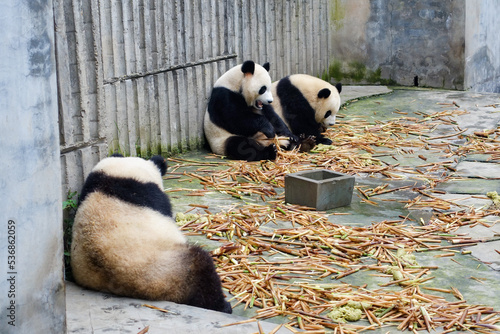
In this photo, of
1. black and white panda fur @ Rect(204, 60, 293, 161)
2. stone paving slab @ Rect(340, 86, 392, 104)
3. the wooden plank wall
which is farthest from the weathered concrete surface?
stone paving slab @ Rect(340, 86, 392, 104)

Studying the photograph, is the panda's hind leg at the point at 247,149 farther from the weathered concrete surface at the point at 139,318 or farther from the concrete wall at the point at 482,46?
the concrete wall at the point at 482,46

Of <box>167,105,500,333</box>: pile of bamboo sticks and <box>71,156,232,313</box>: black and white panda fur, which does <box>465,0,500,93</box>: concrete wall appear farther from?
<box>71,156,232,313</box>: black and white panda fur

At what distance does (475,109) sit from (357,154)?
3120 mm

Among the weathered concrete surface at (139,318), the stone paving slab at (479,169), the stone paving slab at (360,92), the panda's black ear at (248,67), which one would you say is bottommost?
the stone paving slab at (479,169)

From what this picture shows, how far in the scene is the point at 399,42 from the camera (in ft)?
37.0

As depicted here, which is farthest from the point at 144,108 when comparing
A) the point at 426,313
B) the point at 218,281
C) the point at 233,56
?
the point at 426,313

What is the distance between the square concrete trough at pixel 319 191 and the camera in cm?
515

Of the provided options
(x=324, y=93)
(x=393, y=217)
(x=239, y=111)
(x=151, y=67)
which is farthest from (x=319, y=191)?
(x=324, y=93)

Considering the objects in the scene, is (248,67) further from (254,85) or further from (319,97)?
(319,97)

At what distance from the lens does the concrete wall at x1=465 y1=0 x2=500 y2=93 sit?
35.8 feet

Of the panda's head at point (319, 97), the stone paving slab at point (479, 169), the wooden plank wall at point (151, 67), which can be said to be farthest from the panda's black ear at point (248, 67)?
the stone paving slab at point (479, 169)

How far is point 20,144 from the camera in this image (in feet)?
7.70

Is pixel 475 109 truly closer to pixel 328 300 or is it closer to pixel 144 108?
pixel 144 108

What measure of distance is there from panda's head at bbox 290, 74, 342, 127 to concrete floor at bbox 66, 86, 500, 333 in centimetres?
Answer: 113
